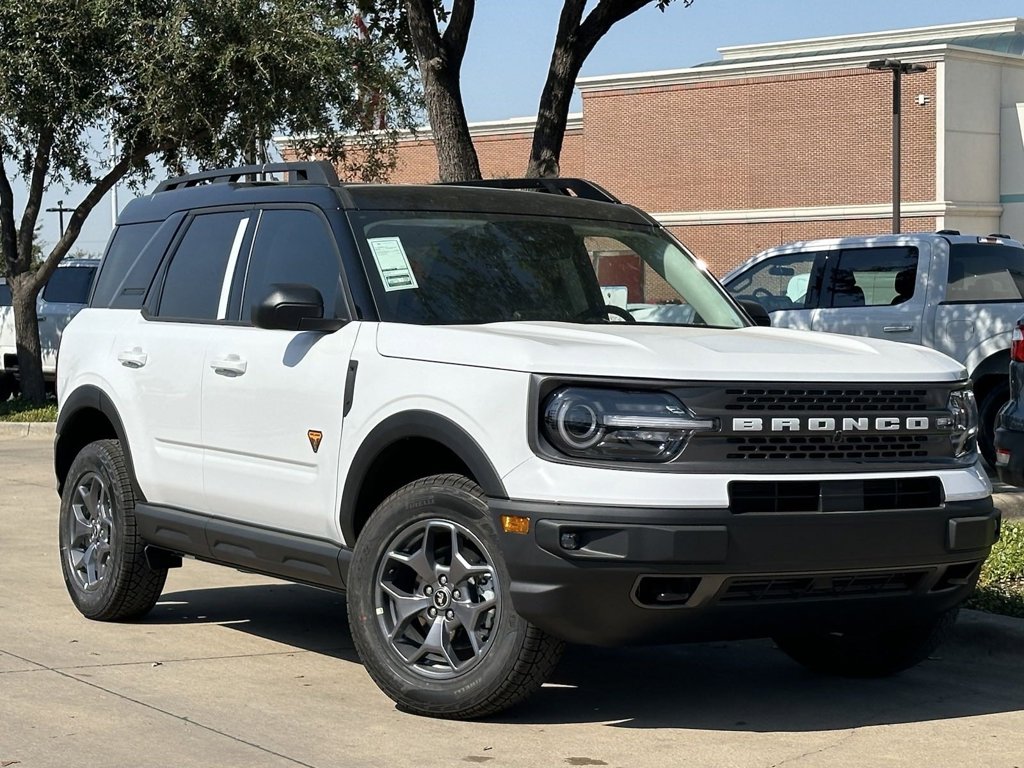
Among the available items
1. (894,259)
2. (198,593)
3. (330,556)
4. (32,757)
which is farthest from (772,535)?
(894,259)

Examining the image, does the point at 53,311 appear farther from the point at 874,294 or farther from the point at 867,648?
the point at 867,648

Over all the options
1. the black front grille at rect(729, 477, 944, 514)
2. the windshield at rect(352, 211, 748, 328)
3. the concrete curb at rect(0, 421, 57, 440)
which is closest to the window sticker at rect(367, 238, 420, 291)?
the windshield at rect(352, 211, 748, 328)

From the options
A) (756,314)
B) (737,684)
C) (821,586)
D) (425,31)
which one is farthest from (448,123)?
(821,586)

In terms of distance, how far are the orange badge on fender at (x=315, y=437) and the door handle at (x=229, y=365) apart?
21.5 inches

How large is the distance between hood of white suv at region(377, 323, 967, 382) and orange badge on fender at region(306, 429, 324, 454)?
1.47ft

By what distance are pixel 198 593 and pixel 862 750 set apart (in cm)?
426

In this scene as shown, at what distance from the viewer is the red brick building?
2232 inches

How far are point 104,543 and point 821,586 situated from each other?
3.59 m

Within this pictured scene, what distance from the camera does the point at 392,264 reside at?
21.4 ft

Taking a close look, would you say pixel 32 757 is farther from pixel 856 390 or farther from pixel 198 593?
pixel 198 593

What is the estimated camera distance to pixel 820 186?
58250 millimetres

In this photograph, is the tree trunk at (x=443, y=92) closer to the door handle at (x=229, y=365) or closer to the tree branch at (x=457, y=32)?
the tree branch at (x=457, y=32)

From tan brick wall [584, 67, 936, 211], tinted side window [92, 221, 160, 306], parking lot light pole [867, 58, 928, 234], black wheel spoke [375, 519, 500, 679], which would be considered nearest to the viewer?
black wheel spoke [375, 519, 500, 679]

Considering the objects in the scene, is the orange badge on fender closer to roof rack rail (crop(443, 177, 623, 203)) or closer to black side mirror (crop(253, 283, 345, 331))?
black side mirror (crop(253, 283, 345, 331))
